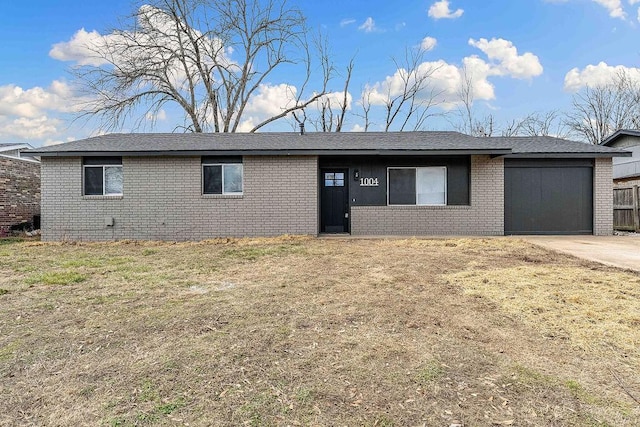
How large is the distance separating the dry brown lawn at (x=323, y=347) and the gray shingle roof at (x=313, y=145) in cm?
485

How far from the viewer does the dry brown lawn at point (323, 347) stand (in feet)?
6.76

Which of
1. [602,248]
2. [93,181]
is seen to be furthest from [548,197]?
[93,181]

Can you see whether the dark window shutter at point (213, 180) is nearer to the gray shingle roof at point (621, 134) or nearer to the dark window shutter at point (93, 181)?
the dark window shutter at point (93, 181)

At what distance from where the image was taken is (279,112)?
79.7ft

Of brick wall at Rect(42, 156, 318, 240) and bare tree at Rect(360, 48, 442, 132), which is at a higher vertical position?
bare tree at Rect(360, 48, 442, 132)

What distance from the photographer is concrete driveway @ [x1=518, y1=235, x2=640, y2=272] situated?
6.38m

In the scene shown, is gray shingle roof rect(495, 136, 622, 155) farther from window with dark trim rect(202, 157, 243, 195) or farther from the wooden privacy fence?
window with dark trim rect(202, 157, 243, 195)

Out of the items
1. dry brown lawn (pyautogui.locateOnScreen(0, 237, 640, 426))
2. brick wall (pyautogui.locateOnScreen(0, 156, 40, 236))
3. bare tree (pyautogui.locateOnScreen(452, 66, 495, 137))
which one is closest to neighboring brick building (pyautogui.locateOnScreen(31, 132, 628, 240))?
brick wall (pyautogui.locateOnScreen(0, 156, 40, 236))

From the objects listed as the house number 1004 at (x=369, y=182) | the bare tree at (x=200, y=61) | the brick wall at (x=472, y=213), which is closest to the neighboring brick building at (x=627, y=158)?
the brick wall at (x=472, y=213)

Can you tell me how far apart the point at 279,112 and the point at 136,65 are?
27.6 feet

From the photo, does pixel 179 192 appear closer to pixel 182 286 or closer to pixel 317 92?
pixel 182 286

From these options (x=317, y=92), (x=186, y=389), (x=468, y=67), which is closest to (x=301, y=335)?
(x=186, y=389)

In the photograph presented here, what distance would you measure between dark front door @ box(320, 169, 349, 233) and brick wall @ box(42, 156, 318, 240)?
754 mm

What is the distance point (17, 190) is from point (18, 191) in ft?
0.17
